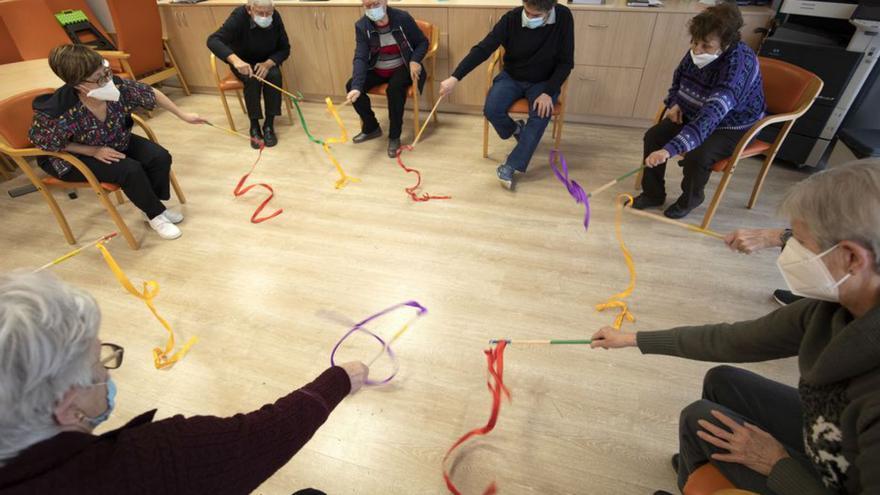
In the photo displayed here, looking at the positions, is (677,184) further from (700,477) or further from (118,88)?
(118,88)

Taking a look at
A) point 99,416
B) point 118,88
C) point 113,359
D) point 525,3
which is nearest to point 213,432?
point 99,416

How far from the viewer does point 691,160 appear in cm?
264

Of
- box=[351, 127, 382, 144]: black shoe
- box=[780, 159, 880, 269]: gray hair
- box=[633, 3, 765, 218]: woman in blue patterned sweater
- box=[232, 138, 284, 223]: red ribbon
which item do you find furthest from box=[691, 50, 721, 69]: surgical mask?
box=[232, 138, 284, 223]: red ribbon

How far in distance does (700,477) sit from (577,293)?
127cm

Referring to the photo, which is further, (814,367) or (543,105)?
(543,105)

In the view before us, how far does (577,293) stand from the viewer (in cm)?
239

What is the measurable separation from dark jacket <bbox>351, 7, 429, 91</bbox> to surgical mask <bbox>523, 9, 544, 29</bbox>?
90 cm

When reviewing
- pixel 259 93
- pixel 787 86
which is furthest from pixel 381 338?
pixel 259 93

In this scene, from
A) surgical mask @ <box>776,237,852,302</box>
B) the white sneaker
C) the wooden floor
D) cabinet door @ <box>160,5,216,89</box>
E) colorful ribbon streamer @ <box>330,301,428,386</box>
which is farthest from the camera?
cabinet door @ <box>160,5,216,89</box>

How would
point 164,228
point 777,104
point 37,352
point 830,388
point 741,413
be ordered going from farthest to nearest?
point 164,228
point 777,104
point 741,413
point 830,388
point 37,352

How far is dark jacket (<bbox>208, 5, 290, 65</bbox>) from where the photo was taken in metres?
3.70

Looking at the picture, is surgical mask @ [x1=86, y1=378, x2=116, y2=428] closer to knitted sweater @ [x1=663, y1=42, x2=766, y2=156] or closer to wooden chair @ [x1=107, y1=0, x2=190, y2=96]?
knitted sweater @ [x1=663, y1=42, x2=766, y2=156]

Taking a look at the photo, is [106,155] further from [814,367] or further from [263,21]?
[814,367]

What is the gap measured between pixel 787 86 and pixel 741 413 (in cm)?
214
